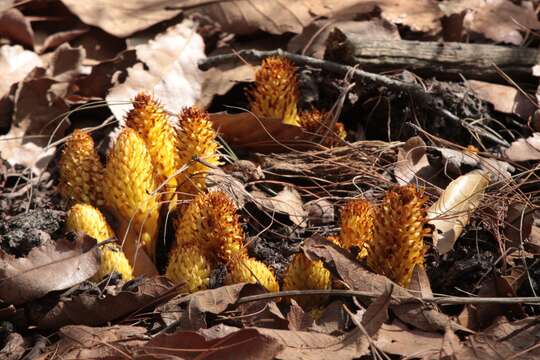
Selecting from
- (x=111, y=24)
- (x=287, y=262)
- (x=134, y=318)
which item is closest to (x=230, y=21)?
(x=111, y=24)

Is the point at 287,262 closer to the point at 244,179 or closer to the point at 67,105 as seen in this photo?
the point at 244,179

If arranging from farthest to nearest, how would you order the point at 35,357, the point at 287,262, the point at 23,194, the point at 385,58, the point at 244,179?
the point at 385,58 → the point at 23,194 → the point at 244,179 → the point at 287,262 → the point at 35,357

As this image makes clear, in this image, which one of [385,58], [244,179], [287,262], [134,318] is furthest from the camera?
[385,58]

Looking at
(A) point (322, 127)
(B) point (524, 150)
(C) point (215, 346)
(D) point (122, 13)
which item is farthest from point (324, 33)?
(C) point (215, 346)

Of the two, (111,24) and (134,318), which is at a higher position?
(111,24)

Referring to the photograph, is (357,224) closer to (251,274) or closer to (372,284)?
(372,284)

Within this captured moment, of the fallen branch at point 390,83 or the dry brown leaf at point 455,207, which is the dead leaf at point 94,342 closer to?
the dry brown leaf at point 455,207
